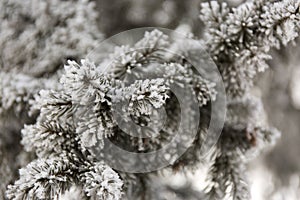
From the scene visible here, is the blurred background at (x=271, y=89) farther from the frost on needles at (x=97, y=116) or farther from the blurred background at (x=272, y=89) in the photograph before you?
the frost on needles at (x=97, y=116)

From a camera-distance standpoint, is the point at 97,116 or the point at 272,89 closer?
the point at 97,116

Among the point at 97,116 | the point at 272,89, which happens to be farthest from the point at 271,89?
the point at 97,116

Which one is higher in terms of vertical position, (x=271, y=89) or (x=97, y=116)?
(x=271, y=89)

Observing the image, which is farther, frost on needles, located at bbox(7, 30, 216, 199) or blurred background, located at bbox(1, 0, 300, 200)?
blurred background, located at bbox(1, 0, 300, 200)

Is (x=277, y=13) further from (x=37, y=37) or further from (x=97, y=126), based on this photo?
(x=37, y=37)

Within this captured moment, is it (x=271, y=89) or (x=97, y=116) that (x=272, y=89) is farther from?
(x=97, y=116)

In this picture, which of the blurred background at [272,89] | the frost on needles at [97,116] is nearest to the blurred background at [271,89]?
the blurred background at [272,89]

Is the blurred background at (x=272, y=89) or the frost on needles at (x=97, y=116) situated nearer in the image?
the frost on needles at (x=97, y=116)

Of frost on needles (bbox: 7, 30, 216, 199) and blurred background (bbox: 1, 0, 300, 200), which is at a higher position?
blurred background (bbox: 1, 0, 300, 200)

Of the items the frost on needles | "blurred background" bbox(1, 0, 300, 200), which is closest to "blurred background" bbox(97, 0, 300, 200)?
"blurred background" bbox(1, 0, 300, 200)

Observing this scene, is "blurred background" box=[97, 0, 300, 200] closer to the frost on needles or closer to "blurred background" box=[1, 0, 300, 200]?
"blurred background" box=[1, 0, 300, 200]

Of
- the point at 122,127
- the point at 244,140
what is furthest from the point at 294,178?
the point at 122,127
